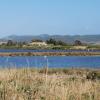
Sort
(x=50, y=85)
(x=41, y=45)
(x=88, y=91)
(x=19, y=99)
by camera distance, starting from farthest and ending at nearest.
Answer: (x=41, y=45)
(x=50, y=85)
(x=88, y=91)
(x=19, y=99)

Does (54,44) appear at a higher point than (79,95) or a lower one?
lower

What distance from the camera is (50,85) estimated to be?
11.0 metres

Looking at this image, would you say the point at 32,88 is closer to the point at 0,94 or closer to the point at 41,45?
A: the point at 0,94

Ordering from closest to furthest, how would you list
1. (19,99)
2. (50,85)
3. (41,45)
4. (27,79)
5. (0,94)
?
(19,99)
(0,94)
(50,85)
(27,79)
(41,45)

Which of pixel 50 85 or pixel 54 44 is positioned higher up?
pixel 50 85

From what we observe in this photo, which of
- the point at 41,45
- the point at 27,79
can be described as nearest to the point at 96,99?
the point at 27,79

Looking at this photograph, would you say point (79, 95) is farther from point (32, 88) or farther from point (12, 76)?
point (12, 76)

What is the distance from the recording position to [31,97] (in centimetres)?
938

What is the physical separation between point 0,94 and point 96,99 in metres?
2.22

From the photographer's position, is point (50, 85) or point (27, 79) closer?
point (50, 85)

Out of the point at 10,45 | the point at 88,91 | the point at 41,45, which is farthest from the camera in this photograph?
the point at 10,45

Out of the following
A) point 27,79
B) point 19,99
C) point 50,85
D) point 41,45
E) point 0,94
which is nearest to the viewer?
point 19,99

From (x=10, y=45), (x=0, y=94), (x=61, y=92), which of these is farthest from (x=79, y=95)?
(x=10, y=45)

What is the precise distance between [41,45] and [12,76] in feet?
503
